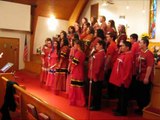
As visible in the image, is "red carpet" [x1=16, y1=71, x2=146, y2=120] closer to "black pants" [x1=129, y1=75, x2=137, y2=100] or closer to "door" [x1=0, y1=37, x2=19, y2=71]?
"black pants" [x1=129, y1=75, x2=137, y2=100]

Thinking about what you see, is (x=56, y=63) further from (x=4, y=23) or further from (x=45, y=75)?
(x=4, y=23)

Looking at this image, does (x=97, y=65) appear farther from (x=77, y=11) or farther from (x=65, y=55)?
(x=77, y=11)

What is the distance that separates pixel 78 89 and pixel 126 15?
5125 mm

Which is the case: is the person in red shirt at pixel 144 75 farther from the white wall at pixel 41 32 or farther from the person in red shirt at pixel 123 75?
the white wall at pixel 41 32

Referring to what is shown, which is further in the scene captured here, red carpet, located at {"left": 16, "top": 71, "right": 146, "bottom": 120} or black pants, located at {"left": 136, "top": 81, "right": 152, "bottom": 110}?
black pants, located at {"left": 136, "top": 81, "right": 152, "bottom": 110}

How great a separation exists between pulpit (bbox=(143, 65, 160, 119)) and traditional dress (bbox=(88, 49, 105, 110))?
909 millimetres

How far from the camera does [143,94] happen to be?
4379mm

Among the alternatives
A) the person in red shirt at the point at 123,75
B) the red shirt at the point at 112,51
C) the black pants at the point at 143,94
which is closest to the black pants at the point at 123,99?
the person in red shirt at the point at 123,75

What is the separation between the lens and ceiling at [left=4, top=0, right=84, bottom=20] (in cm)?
1043

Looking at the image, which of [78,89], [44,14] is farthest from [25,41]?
[78,89]

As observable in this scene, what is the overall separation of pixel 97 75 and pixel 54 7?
689cm

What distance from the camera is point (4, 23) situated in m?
9.98

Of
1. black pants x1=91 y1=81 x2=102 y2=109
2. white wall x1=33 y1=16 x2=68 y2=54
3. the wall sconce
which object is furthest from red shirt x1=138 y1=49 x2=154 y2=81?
the wall sconce

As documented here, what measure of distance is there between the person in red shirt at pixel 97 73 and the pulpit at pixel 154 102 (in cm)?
91
